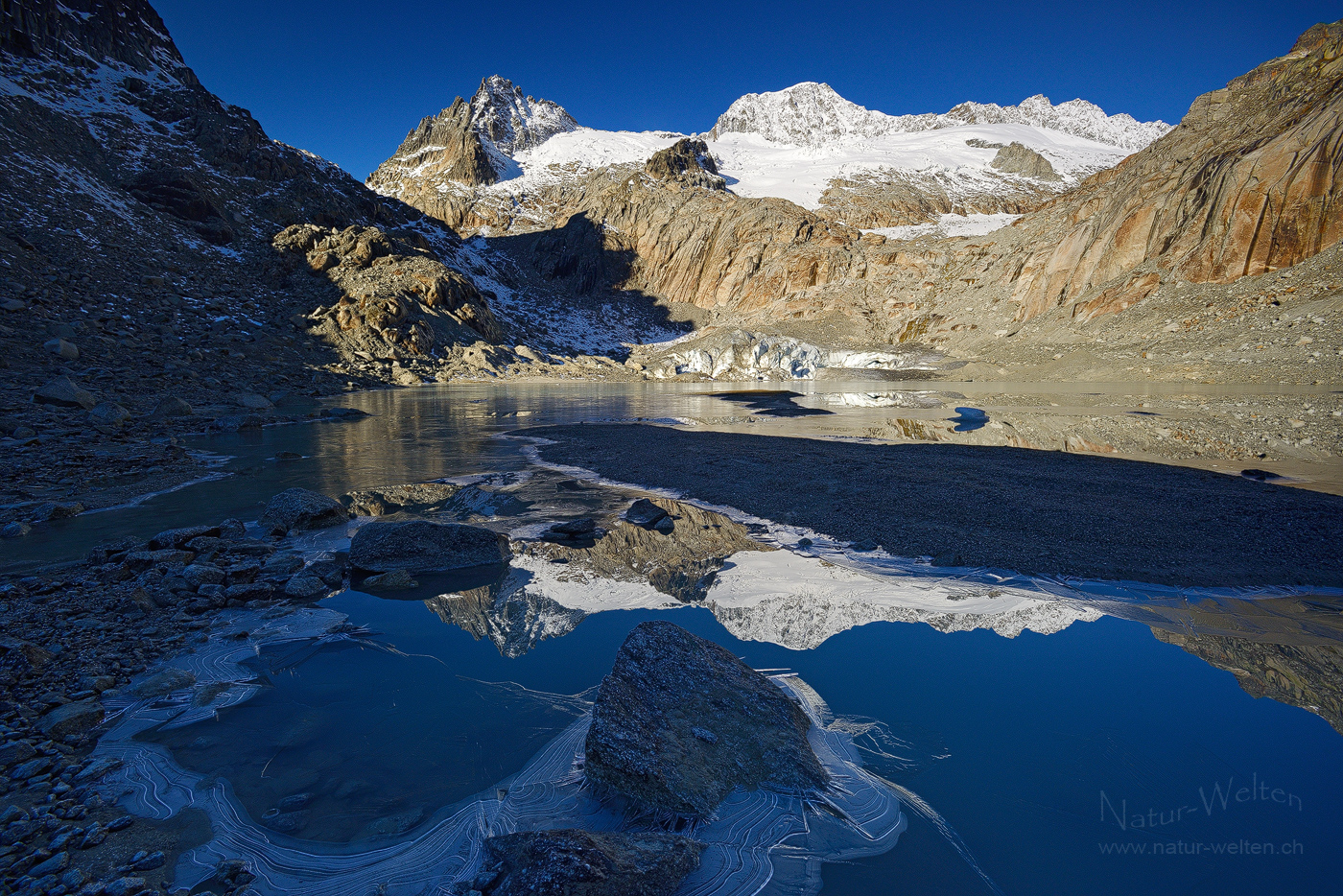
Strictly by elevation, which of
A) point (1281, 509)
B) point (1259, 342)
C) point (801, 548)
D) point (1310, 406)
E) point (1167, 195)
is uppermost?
point (1167, 195)

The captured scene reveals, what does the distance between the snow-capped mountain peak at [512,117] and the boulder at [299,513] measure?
166669 millimetres

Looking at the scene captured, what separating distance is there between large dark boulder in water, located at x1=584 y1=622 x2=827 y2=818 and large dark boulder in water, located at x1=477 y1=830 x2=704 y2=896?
37 cm

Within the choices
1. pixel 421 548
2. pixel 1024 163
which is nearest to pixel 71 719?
pixel 421 548

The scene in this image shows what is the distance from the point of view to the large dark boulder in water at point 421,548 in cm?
667

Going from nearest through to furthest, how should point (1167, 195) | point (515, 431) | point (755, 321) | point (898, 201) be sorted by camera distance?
1. point (515, 431)
2. point (1167, 195)
3. point (755, 321)
4. point (898, 201)

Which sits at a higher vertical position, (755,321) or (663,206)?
(663,206)

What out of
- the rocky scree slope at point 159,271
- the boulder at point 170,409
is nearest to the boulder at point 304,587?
the rocky scree slope at point 159,271

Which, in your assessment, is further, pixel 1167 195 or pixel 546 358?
pixel 546 358

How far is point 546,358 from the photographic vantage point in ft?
216

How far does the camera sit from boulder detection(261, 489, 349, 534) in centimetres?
795

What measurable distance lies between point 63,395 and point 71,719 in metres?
18.0

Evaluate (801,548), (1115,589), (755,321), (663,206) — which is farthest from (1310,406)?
(663,206)

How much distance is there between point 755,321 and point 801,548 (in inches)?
3471

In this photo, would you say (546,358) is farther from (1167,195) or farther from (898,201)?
(898,201)
